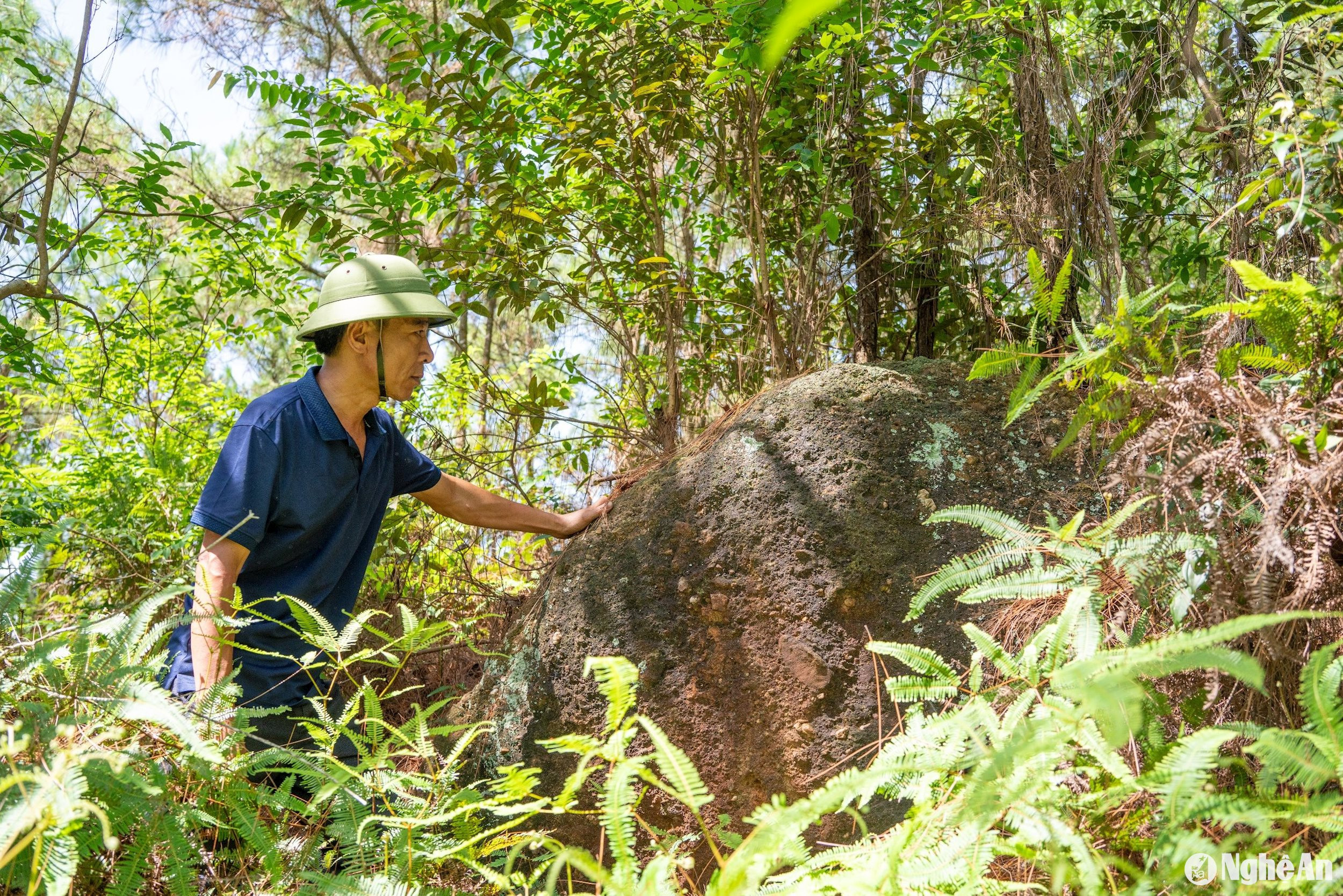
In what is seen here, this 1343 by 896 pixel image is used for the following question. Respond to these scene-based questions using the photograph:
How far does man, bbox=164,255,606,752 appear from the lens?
9.20 ft

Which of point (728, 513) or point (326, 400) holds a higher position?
point (326, 400)

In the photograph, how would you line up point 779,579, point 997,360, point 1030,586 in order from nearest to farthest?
1. point 1030,586
2. point 997,360
3. point 779,579

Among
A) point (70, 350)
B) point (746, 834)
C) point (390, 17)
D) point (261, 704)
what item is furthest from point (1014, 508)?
point (70, 350)

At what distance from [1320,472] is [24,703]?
2151 millimetres

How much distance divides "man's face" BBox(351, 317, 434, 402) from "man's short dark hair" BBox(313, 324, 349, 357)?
0.08 metres

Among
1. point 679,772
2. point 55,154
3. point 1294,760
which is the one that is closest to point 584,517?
point 679,772

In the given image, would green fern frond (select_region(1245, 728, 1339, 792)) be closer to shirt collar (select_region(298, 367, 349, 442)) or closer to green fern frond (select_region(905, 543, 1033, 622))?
green fern frond (select_region(905, 543, 1033, 622))

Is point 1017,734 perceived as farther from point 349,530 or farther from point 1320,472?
point 349,530

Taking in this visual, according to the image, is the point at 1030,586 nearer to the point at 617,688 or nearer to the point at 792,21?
the point at 617,688

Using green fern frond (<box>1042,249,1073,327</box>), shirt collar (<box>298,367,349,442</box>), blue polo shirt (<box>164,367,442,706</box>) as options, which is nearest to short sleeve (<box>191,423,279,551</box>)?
blue polo shirt (<box>164,367,442,706</box>)

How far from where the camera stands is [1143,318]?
1.94 meters

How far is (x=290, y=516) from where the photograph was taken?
9.73ft

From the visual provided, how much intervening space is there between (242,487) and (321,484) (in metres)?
0.27

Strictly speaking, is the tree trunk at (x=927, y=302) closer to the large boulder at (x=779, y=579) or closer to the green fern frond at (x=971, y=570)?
the large boulder at (x=779, y=579)
